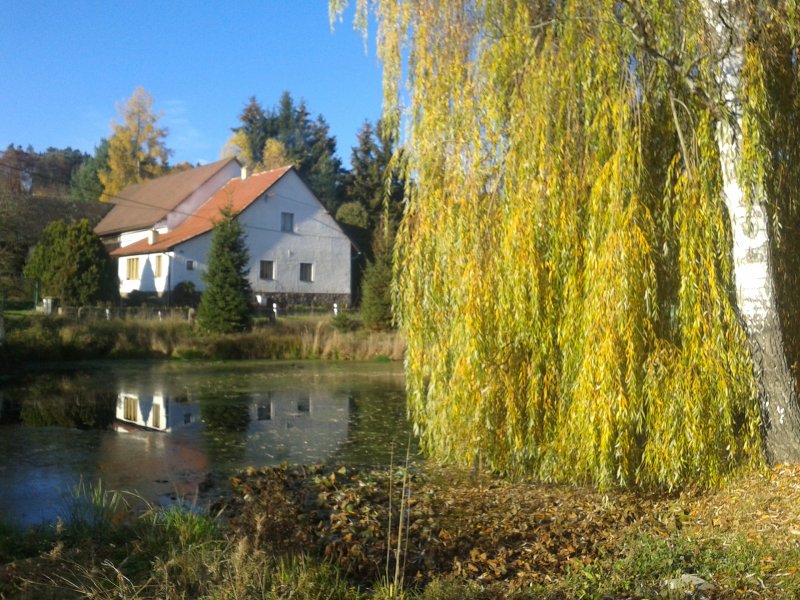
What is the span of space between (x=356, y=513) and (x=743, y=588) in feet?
11.9

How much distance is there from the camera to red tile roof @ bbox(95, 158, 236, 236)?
47.4 meters

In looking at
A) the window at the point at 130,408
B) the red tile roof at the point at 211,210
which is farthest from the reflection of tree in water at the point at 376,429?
the red tile roof at the point at 211,210

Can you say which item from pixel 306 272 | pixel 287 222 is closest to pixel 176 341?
pixel 287 222

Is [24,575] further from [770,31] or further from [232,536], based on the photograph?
[770,31]

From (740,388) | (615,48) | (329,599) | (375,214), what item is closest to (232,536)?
(329,599)

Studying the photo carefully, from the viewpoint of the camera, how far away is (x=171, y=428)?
14984 millimetres

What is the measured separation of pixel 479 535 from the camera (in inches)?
288

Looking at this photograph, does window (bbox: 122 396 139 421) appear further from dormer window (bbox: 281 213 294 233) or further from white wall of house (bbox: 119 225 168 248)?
white wall of house (bbox: 119 225 168 248)

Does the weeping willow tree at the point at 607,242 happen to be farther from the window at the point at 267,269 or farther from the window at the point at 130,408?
the window at the point at 267,269

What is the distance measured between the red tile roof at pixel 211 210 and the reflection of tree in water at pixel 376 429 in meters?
24.0

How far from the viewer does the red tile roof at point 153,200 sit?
47.4 meters

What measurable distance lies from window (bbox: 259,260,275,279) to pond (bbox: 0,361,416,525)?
18313 mm

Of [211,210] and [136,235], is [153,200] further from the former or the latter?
[211,210]

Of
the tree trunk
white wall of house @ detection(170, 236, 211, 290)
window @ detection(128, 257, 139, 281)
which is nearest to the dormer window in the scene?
white wall of house @ detection(170, 236, 211, 290)
